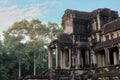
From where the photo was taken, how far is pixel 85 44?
29.7 meters

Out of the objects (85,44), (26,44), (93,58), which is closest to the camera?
(93,58)

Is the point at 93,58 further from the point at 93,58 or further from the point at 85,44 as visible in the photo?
the point at 85,44

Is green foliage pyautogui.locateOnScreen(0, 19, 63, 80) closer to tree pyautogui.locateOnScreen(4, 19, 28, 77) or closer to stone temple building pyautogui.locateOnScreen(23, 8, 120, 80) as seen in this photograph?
tree pyautogui.locateOnScreen(4, 19, 28, 77)

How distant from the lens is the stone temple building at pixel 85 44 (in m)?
26.8

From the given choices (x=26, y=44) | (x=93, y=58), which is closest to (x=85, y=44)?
(x=93, y=58)

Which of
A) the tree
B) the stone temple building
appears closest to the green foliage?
the tree

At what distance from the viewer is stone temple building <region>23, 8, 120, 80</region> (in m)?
26.8

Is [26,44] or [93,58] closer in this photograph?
[93,58]

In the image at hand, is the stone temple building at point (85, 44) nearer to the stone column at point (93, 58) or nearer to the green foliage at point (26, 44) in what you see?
the stone column at point (93, 58)

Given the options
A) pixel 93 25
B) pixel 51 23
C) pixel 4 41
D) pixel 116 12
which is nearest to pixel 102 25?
pixel 93 25

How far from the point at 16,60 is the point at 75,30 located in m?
21.0

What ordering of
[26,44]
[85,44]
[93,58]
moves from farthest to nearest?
1. [26,44]
2. [85,44]
3. [93,58]

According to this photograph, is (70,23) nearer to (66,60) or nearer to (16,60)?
(66,60)

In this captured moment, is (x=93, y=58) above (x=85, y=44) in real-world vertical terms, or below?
below
